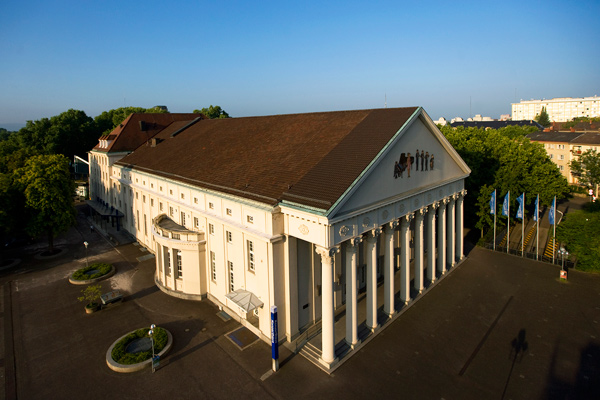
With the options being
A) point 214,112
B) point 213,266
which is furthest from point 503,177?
point 214,112

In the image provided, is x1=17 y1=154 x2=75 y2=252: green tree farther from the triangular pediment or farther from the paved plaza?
Answer: the triangular pediment

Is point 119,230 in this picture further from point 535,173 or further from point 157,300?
point 535,173

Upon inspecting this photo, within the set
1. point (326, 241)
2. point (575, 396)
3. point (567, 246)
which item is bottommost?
point (575, 396)

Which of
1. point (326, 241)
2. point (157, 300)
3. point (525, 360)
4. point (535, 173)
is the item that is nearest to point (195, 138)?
point (157, 300)

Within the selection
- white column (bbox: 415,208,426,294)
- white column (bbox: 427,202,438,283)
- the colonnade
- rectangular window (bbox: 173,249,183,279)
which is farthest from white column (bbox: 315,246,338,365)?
rectangular window (bbox: 173,249,183,279)

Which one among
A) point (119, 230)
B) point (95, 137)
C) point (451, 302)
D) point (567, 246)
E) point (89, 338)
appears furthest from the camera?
point (95, 137)

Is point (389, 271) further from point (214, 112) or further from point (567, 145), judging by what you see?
point (214, 112)

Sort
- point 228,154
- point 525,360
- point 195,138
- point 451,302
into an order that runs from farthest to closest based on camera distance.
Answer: point 195,138 < point 228,154 < point 451,302 < point 525,360
